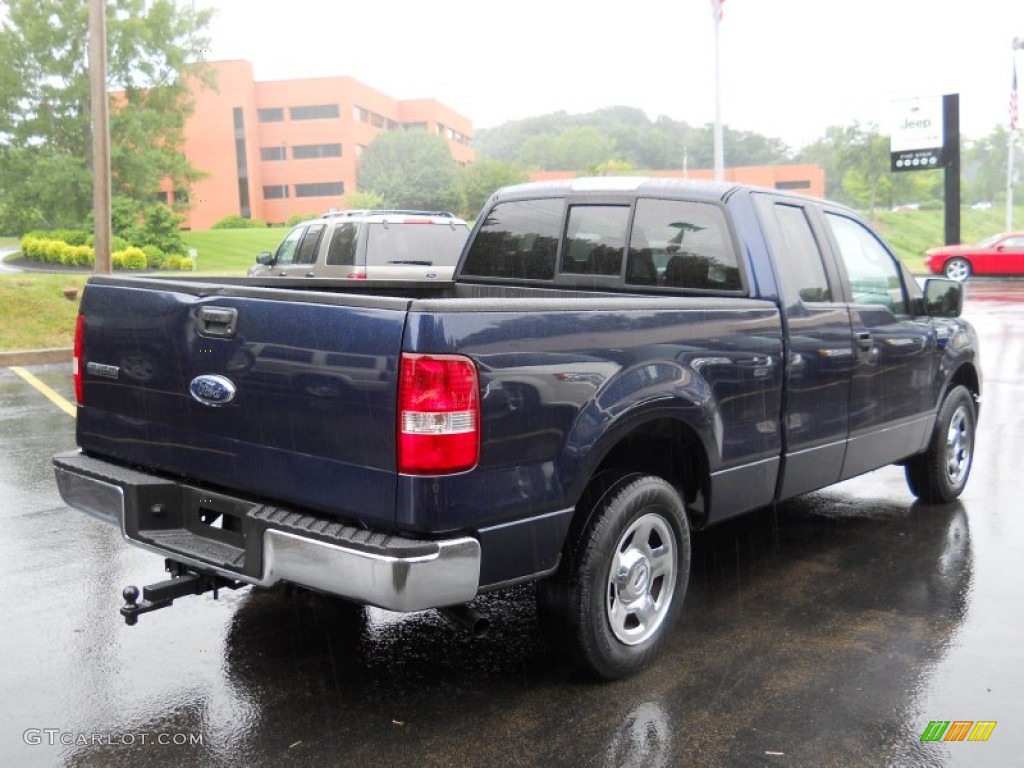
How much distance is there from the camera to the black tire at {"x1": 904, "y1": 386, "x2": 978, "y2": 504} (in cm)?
634

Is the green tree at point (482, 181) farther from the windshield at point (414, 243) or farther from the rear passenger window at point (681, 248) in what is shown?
the rear passenger window at point (681, 248)

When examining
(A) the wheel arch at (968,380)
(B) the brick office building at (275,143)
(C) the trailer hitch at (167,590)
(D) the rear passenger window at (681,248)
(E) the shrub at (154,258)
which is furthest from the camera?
(B) the brick office building at (275,143)

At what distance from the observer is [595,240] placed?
523 cm

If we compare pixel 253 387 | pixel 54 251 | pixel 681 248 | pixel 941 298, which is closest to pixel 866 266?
pixel 941 298

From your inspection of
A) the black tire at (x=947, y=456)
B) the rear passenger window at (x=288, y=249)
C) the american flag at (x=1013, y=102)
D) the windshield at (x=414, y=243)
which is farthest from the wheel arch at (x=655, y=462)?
the american flag at (x=1013, y=102)

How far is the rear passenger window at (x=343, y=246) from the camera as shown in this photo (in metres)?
13.6

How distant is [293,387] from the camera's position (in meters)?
3.34

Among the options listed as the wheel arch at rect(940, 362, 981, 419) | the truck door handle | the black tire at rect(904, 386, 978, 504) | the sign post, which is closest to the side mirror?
the wheel arch at rect(940, 362, 981, 419)

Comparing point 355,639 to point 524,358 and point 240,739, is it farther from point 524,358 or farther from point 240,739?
point 524,358

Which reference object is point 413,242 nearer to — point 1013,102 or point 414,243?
point 414,243

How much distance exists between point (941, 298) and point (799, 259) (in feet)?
5.02

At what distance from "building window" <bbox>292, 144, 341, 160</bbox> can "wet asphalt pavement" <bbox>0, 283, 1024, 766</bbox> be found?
3509 inches

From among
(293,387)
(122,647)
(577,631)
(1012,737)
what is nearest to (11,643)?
(122,647)

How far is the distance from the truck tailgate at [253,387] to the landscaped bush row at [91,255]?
3564cm
